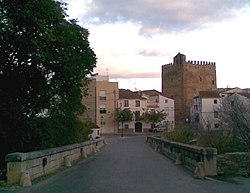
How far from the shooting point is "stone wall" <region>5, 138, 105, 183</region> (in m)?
15.1

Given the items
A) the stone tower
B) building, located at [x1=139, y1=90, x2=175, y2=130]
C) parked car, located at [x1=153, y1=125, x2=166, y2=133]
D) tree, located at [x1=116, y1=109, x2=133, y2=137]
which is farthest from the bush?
the stone tower

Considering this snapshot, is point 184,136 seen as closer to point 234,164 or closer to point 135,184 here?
point 234,164

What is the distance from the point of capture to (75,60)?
2284 centimetres

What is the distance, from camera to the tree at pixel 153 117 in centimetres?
10343

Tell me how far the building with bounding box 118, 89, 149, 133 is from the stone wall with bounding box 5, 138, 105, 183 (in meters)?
77.9

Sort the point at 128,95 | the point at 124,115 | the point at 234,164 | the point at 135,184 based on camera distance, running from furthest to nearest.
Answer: the point at 128,95
the point at 124,115
the point at 234,164
the point at 135,184

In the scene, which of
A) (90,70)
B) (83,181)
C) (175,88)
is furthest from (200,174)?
(175,88)

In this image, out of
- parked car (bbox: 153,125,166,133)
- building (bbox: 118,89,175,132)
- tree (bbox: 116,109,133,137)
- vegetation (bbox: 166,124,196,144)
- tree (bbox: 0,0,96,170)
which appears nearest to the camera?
tree (bbox: 0,0,96,170)

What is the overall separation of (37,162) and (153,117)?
283 feet

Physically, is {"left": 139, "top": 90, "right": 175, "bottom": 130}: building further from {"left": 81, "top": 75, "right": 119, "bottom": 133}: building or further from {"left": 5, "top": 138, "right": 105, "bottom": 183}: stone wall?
{"left": 5, "top": 138, "right": 105, "bottom": 183}: stone wall

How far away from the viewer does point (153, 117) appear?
10306 centimetres

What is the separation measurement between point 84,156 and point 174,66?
106793 millimetres

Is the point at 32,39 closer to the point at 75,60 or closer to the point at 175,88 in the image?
the point at 75,60

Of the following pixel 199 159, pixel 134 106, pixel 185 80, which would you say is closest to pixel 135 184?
pixel 199 159
